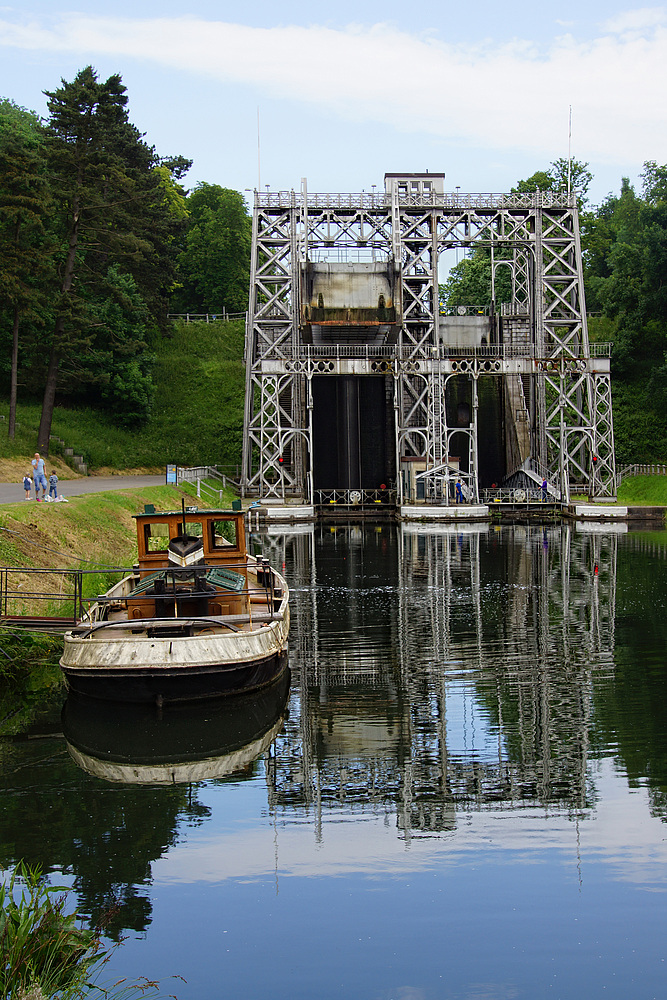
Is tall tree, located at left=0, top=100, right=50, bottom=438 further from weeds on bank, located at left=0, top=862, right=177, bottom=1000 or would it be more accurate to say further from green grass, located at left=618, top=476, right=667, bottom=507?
weeds on bank, located at left=0, top=862, right=177, bottom=1000

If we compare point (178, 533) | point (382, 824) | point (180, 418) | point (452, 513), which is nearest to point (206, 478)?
point (180, 418)

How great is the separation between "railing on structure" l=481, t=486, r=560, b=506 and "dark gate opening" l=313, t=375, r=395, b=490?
283 inches

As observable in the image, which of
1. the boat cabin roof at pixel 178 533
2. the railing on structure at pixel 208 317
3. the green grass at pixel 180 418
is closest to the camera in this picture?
the boat cabin roof at pixel 178 533

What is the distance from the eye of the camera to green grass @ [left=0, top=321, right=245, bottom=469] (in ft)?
203

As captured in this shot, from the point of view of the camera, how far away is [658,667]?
762 inches

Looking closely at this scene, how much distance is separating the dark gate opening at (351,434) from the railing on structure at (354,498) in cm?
143

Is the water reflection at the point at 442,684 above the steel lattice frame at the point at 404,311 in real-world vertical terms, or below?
below

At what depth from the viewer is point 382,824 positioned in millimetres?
11594

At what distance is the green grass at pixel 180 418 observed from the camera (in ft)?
203

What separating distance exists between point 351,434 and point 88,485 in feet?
65.5

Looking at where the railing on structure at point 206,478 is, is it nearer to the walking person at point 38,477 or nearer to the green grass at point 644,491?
the walking person at point 38,477

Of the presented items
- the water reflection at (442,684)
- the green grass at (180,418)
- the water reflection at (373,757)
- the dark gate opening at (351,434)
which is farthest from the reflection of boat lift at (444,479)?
the water reflection at (373,757)

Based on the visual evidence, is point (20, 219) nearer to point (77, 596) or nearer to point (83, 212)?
point (83, 212)

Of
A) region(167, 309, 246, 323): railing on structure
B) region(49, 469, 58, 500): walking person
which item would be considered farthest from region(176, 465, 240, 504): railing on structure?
region(167, 309, 246, 323): railing on structure
